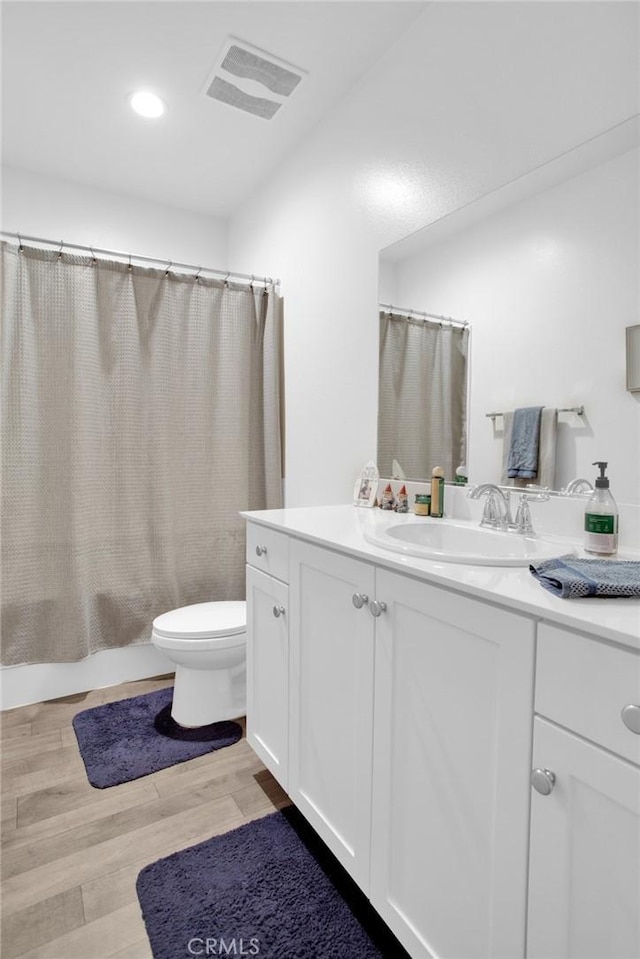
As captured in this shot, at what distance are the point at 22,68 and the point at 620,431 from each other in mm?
2404

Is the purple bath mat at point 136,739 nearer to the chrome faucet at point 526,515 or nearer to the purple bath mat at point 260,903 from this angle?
the purple bath mat at point 260,903

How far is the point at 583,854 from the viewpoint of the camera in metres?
0.69

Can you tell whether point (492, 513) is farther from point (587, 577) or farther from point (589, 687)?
point (589, 687)

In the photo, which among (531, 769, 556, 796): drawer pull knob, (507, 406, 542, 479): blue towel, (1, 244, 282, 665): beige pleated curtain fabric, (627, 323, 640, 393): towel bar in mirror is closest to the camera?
(531, 769, 556, 796): drawer pull knob

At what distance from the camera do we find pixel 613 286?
116cm

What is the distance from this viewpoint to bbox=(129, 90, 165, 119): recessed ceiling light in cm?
202

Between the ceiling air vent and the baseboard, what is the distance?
93.6 inches

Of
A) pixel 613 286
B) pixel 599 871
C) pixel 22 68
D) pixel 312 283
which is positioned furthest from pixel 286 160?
pixel 599 871

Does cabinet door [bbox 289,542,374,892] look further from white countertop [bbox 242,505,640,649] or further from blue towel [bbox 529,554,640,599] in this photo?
blue towel [bbox 529,554,640,599]

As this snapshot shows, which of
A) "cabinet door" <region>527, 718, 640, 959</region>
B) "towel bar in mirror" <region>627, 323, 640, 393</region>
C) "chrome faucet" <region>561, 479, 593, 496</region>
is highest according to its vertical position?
"towel bar in mirror" <region>627, 323, 640, 393</region>

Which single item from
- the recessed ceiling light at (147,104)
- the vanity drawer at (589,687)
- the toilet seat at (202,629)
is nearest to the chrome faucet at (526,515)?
the vanity drawer at (589,687)

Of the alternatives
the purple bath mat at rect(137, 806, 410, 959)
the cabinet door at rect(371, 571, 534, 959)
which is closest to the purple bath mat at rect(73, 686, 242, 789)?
the purple bath mat at rect(137, 806, 410, 959)

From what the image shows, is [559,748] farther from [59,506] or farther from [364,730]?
[59,506]

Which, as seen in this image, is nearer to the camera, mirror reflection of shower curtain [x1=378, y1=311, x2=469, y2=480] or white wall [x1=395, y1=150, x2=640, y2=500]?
white wall [x1=395, y1=150, x2=640, y2=500]
